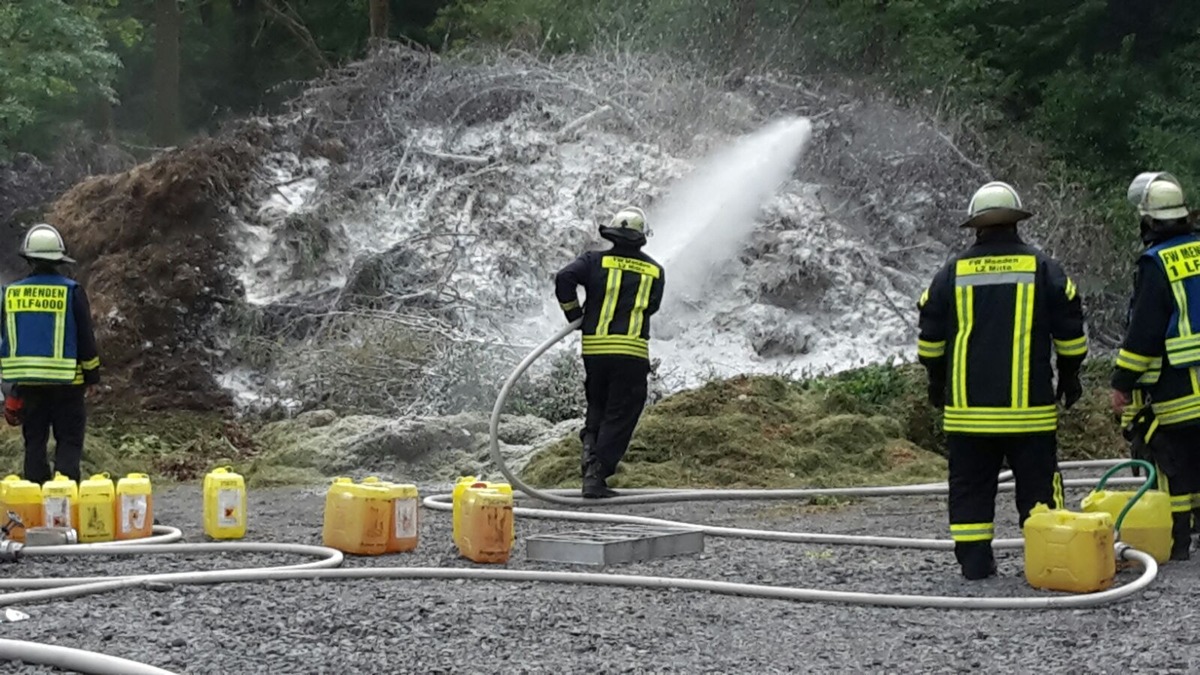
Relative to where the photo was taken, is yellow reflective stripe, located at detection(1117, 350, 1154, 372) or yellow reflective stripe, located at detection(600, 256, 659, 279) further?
yellow reflective stripe, located at detection(600, 256, 659, 279)

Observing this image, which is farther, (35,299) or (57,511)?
(35,299)

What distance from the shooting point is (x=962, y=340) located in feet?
21.1

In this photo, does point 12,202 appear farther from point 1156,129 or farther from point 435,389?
point 1156,129

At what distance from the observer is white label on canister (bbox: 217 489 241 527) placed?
25.9ft

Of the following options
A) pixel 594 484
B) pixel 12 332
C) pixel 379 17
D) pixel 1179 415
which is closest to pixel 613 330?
pixel 594 484

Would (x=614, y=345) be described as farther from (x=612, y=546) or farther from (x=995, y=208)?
(x=995, y=208)

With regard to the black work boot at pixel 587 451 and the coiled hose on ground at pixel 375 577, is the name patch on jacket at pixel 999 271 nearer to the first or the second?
the coiled hose on ground at pixel 375 577

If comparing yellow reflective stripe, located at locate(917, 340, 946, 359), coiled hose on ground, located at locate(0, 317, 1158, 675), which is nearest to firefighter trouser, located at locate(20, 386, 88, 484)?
coiled hose on ground, located at locate(0, 317, 1158, 675)

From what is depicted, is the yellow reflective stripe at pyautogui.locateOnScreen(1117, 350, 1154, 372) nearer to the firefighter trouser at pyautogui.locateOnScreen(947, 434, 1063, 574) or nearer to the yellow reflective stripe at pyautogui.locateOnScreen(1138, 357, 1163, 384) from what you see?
the yellow reflective stripe at pyautogui.locateOnScreen(1138, 357, 1163, 384)

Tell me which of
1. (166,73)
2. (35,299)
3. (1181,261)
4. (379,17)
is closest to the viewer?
(1181,261)

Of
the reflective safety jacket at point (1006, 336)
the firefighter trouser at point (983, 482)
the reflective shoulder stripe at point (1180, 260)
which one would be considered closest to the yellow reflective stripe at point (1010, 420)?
the reflective safety jacket at point (1006, 336)

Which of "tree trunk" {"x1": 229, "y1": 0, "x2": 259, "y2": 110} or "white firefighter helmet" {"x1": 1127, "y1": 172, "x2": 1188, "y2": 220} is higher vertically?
"tree trunk" {"x1": 229, "y1": 0, "x2": 259, "y2": 110}

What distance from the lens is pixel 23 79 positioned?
24.0m

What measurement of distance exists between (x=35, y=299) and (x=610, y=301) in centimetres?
334
